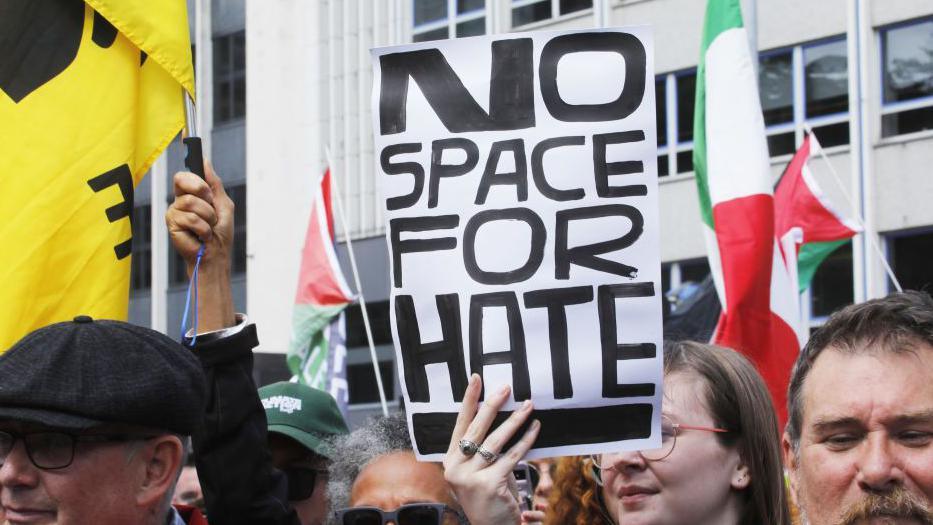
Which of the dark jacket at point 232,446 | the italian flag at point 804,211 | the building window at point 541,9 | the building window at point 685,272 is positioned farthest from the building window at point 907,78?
the dark jacket at point 232,446

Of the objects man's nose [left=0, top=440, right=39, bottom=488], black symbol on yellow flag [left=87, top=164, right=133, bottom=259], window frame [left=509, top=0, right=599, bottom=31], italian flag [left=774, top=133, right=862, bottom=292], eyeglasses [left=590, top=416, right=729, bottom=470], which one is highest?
window frame [left=509, top=0, right=599, bottom=31]

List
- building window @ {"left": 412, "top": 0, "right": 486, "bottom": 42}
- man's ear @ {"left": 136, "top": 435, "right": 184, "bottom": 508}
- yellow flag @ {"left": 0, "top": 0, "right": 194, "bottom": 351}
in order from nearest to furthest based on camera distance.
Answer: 1. man's ear @ {"left": 136, "top": 435, "right": 184, "bottom": 508}
2. yellow flag @ {"left": 0, "top": 0, "right": 194, "bottom": 351}
3. building window @ {"left": 412, "top": 0, "right": 486, "bottom": 42}

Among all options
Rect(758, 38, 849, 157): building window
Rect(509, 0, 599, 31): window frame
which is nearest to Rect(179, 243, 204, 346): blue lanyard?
Rect(758, 38, 849, 157): building window

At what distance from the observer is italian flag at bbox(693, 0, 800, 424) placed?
7137 millimetres

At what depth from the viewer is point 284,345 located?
24.8 meters

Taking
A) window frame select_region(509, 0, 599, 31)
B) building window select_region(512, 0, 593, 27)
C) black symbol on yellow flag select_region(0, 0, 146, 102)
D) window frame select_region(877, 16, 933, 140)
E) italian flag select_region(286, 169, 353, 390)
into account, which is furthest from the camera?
building window select_region(512, 0, 593, 27)

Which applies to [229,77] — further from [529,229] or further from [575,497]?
[529,229]

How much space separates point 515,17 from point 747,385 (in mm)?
18392

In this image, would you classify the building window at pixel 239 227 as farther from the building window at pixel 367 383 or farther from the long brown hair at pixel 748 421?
the long brown hair at pixel 748 421

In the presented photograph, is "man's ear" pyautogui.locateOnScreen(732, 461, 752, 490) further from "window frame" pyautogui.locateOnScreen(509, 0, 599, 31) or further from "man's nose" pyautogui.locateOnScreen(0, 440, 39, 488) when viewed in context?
"window frame" pyautogui.locateOnScreen(509, 0, 599, 31)

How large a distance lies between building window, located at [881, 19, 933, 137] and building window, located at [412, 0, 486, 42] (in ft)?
22.2

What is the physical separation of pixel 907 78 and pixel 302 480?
1429cm

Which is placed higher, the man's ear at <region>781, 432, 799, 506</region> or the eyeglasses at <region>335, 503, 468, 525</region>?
the man's ear at <region>781, 432, 799, 506</region>

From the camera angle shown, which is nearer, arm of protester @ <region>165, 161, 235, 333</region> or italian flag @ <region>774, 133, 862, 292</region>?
arm of protester @ <region>165, 161, 235, 333</region>
